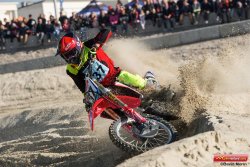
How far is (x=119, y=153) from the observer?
7672mm

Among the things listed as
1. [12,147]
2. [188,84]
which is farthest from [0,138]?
[188,84]

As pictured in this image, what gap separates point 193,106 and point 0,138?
20.0ft

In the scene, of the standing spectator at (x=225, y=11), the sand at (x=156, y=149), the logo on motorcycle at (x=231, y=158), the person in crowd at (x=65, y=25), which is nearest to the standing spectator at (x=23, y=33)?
the person in crowd at (x=65, y=25)

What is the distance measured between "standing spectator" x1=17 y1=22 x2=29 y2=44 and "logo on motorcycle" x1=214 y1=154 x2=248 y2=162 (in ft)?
59.7

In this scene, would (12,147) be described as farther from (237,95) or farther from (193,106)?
(237,95)

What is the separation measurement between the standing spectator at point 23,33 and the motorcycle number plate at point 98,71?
15953 mm

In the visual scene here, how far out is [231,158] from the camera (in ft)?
18.4

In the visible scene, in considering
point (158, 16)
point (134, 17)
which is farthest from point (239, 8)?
point (134, 17)

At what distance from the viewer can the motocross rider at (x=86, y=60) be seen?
7.29m

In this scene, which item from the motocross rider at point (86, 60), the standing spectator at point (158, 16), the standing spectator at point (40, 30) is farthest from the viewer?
the standing spectator at point (40, 30)

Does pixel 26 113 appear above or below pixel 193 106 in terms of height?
below

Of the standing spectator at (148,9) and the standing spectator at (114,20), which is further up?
the standing spectator at (148,9)
